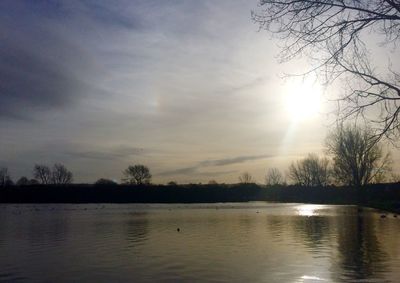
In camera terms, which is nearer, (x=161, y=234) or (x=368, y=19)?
(x=368, y=19)

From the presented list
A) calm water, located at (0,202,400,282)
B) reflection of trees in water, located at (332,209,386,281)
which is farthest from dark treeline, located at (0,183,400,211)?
calm water, located at (0,202,400,282)

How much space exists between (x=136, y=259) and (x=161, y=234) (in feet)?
35.9

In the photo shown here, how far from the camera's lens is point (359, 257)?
19969 millimetres

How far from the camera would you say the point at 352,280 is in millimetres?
15000

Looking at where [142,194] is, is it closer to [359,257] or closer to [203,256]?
[203,256]

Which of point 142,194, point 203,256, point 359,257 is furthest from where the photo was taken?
Answer: point 142,194

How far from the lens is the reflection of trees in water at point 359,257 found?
53.7 ft

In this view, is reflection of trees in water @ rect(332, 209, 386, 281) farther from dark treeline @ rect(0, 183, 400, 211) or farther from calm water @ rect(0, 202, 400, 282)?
dark treeline @ rect(0, 183, 400, 211)

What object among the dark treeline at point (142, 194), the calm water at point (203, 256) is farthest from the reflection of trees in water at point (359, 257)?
the dark treeline at point (142, 194)

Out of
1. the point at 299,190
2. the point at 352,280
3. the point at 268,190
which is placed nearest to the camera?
the point at 352,280

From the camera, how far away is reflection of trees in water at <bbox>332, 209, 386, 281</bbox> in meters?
16.4

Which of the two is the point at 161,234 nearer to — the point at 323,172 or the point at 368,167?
the point at 368,167

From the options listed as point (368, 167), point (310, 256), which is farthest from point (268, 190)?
point (310, 256)

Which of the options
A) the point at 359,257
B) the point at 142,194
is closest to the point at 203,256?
the point at 359,257
